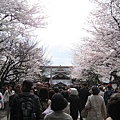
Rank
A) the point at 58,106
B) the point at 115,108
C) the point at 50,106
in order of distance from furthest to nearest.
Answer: the point at 50,106 < the point at 58,106 < the point at 115,108

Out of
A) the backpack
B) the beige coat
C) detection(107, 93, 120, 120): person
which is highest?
detection(107, 93, 120, 120): person

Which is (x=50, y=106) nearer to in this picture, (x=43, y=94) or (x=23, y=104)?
(x=23, y=104)

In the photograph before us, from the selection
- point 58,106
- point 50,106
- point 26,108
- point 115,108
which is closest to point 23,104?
point 26,108

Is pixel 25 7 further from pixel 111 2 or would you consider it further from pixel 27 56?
pixel 27 56

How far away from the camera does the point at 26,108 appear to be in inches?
201

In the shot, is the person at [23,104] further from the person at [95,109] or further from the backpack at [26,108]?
the person at [95,109]

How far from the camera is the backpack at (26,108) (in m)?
5.10

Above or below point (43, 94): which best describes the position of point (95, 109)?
below

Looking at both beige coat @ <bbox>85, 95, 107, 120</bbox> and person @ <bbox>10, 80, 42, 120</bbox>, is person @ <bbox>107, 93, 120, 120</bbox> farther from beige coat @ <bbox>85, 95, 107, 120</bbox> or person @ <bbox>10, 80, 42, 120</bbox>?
beige coat @ <bbox>85, 95, 107, 120</bbox>

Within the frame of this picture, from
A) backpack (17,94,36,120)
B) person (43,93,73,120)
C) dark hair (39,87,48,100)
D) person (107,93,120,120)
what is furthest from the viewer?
dark hair (39,87,48,100)

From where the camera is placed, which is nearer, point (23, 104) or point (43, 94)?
point (23, 104)

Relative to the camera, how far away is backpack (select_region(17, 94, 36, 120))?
16.7ft

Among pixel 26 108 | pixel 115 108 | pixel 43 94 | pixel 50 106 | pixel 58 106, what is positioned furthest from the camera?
pixel 43 94

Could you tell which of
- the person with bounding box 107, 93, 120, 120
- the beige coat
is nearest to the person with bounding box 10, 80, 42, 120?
the beige coat
